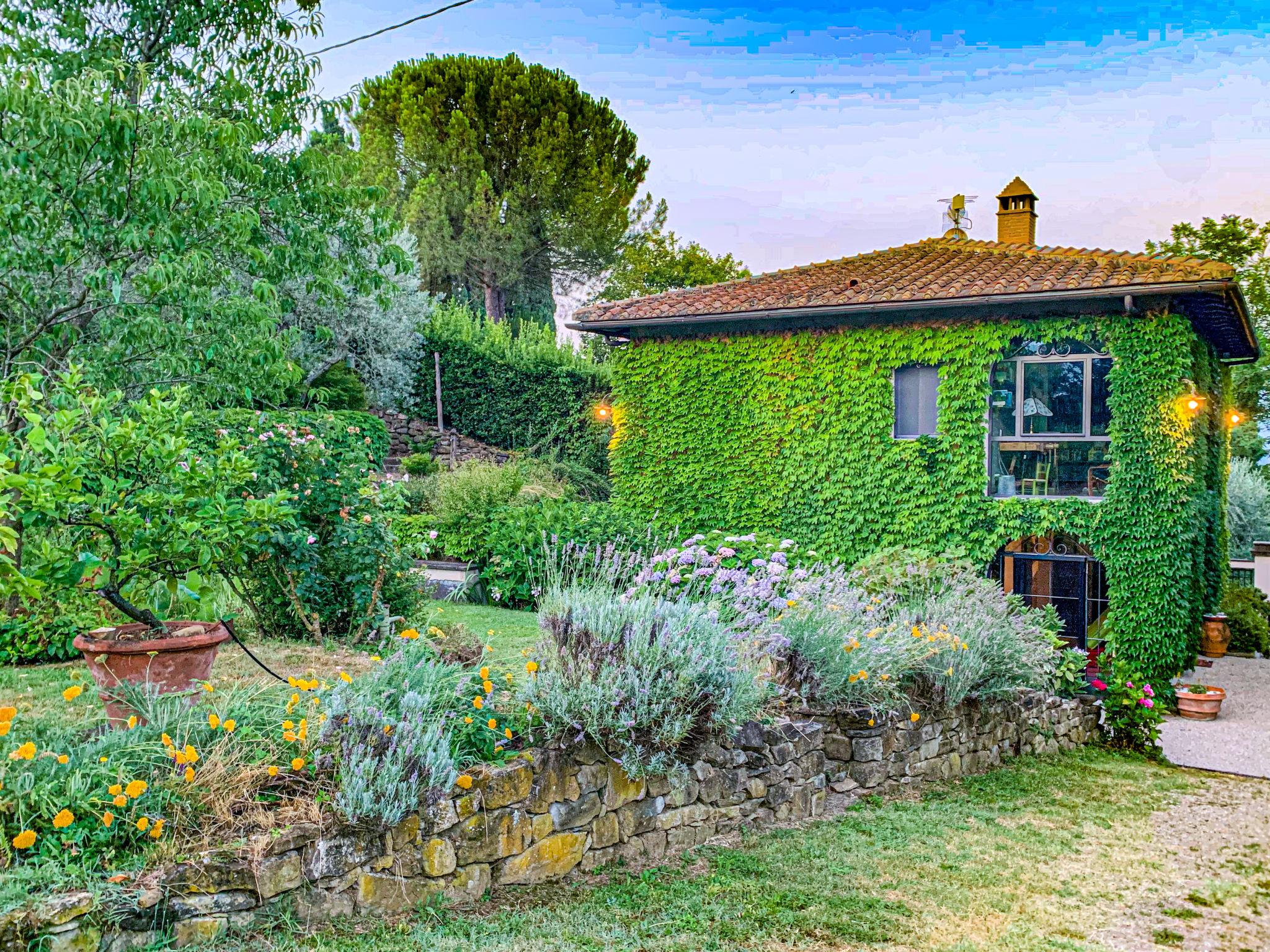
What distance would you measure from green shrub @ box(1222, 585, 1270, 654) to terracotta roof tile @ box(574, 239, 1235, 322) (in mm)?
6143

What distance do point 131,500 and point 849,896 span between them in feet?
12.4

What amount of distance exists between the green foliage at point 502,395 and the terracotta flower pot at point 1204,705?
14.8 m

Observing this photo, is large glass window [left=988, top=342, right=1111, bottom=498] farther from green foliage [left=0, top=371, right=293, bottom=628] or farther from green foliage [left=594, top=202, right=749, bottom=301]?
green foliage [left=594, top=202, right=749, bottom=301]

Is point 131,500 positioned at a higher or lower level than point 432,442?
lower

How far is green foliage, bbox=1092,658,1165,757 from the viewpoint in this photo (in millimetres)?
8445

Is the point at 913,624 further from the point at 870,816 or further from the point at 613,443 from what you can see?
the point at 613,443

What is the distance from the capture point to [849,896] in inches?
157

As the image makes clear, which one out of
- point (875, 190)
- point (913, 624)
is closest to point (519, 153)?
point (875, 190)

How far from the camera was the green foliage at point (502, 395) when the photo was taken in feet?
76.5

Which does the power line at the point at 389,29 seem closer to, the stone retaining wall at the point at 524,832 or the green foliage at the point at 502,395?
the stone retaining wall at the point at 524,832

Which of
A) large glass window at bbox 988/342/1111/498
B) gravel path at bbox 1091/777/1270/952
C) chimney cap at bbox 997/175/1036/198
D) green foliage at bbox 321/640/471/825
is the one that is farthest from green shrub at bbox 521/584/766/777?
chimney cap at bbox 997/175/1036/198

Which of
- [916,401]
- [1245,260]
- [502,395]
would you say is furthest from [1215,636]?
[1245,260]

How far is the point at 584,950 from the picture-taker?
3.17 meters

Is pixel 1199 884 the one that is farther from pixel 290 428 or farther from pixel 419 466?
pixel 419 466
